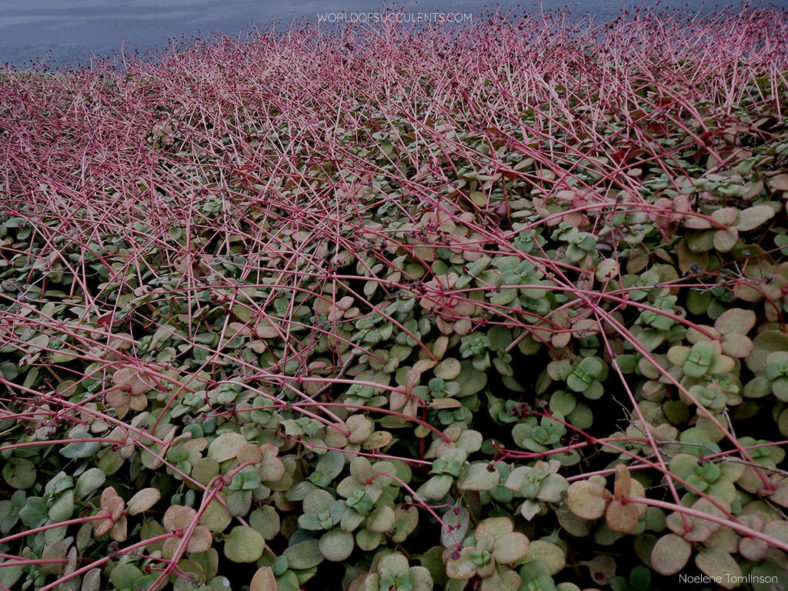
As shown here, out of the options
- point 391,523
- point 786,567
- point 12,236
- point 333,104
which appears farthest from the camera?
point 333,104

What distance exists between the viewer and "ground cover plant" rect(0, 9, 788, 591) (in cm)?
97

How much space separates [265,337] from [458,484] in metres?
0.84

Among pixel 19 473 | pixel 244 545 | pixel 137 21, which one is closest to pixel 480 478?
pixel 244 545

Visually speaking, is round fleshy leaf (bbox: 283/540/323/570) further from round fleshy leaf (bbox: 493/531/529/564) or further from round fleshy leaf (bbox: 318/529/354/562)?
round fleshy leaf (bbox: 493/531/529/564)

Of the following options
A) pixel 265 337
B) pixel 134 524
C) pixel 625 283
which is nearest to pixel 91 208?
pixel 265 337

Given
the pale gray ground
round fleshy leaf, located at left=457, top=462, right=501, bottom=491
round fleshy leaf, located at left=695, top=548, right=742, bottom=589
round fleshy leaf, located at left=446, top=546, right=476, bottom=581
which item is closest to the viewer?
round fleshy leaf, located at left=695, top=548, right=742, bottom=589

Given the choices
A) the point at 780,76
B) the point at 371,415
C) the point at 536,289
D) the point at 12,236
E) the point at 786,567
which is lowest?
the point at 12,236

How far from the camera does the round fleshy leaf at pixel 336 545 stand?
999 mm

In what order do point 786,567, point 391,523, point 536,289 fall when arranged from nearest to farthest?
1. point 786,567
2. point 391,523
3. point 536,289

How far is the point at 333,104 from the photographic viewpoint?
3277mm

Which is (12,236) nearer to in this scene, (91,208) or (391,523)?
(91,208)

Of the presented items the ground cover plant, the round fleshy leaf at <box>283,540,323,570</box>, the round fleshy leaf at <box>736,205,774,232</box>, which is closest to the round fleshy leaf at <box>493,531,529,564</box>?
the ground cover plant

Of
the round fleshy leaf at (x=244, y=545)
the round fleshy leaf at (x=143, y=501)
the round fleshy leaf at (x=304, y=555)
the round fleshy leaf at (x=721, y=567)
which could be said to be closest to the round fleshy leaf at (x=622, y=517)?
the round fleshy leaf at (x=721, y=567)

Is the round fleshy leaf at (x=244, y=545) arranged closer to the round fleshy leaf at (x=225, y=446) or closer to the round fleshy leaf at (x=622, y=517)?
the round fleshy leaf at (x=225, y=446)
